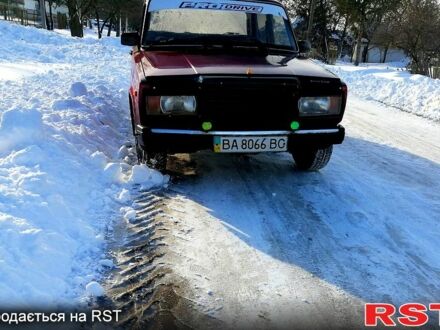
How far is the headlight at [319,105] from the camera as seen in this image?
4.32 m

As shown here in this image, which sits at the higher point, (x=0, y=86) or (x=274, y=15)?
(x=274, y=15)

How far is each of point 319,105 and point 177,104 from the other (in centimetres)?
135

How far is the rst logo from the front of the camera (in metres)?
2.74

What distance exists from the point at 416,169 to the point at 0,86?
632 centimetres

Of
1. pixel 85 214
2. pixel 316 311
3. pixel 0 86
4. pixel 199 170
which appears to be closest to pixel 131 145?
pixel 199 170

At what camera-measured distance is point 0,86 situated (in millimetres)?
7461

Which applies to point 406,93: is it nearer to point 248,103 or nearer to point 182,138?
point 248,103

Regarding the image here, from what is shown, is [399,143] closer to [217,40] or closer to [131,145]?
[217,40]

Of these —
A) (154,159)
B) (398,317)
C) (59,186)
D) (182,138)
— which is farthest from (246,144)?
(398,317)

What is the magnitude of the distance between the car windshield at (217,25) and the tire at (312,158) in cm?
132

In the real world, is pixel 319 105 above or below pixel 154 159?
above

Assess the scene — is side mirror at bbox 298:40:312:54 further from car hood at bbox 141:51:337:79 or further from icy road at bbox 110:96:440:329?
icy road at bbox 110:96:440:329

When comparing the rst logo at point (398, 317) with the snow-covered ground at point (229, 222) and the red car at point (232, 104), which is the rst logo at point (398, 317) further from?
the red car at point (232, 104)

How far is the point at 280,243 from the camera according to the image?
3.60 m
